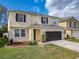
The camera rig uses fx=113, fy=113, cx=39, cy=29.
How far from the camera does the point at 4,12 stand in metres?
40.7

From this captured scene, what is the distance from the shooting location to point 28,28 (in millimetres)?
23688

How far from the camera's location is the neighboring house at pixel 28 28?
22.2m

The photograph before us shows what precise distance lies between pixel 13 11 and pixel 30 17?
396 centimetres

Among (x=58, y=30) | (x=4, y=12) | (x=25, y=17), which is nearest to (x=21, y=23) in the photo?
(x=25, y=17)

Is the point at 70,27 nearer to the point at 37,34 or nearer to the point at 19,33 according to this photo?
the point at 37,34

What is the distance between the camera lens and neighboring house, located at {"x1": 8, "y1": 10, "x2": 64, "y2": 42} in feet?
72.8

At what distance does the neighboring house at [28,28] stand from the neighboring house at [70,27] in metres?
6.96

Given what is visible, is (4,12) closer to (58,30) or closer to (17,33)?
(17,33)

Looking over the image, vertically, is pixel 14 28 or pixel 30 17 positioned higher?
pixel 30 17

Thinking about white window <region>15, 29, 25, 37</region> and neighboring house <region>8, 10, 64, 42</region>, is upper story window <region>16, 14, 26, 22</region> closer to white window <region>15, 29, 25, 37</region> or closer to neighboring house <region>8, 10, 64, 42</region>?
neighboring house <region>8, 10, 64, 42</region>

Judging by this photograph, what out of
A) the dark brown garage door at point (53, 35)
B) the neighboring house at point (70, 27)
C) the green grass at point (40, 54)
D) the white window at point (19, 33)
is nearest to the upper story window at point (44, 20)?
the dark brown garage door at point (53, 35)

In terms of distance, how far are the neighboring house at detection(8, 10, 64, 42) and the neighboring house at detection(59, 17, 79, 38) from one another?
6.96m

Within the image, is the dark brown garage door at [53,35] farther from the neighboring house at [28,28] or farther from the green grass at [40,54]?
the green grass at [40,54]

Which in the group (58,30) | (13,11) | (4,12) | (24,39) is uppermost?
(4,12)
